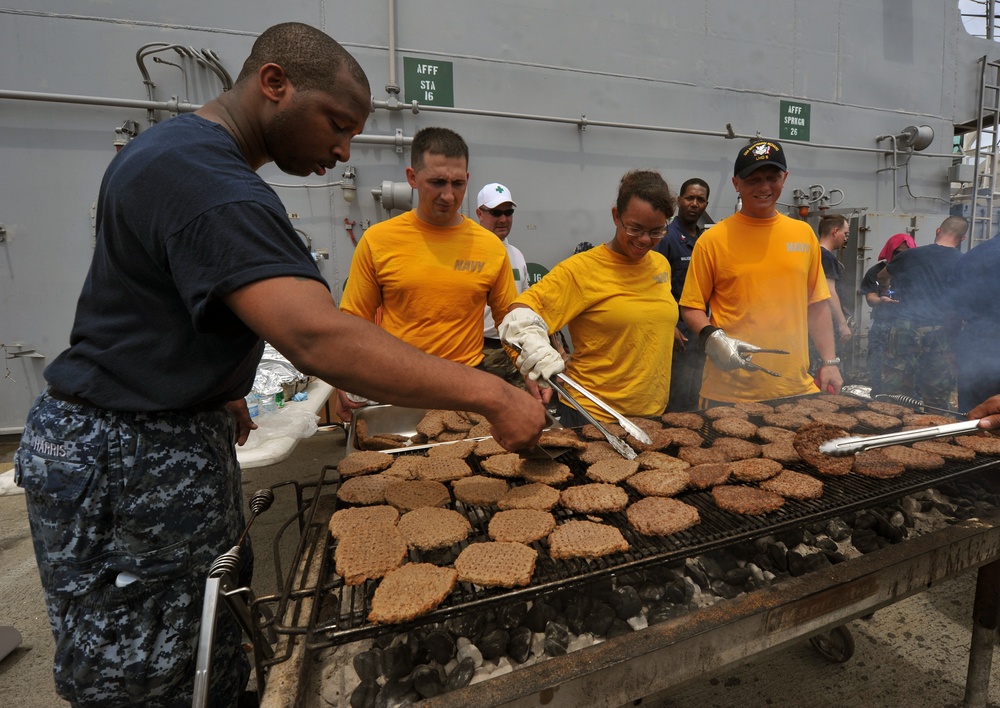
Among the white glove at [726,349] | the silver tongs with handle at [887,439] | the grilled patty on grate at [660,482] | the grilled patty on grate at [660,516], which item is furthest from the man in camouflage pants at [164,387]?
the white glove at [726,349]

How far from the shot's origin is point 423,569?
1418 mm

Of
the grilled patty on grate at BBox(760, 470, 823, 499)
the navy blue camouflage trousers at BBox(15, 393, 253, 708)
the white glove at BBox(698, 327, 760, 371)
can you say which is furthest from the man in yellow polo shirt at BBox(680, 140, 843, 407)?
the navy blue camouflage trousers at BBox(15, 393, 253, 708)

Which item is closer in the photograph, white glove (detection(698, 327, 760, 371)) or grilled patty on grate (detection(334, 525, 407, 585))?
grilled patty on grate (detection(334, 525, 407, 585))

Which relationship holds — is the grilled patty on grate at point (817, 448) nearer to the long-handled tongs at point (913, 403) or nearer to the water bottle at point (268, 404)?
the long-handled tongs at point (913, 403)

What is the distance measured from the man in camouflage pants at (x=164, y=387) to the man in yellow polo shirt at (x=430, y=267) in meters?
1.38

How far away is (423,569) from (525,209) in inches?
226

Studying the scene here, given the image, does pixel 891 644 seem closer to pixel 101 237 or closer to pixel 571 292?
pixel 571 292

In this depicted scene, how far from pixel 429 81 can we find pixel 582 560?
610cm

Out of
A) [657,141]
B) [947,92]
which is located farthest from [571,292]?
[947,92]

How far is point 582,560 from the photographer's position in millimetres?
1510

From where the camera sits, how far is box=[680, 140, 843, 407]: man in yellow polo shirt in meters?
3.07

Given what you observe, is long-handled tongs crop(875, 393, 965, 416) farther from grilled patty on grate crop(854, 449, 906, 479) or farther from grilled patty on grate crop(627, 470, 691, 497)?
grilled patty on grate crop(627, 470, 691, 497)

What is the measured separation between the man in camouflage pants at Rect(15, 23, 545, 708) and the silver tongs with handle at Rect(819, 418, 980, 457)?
1.27m

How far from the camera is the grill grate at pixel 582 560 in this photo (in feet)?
4.05
